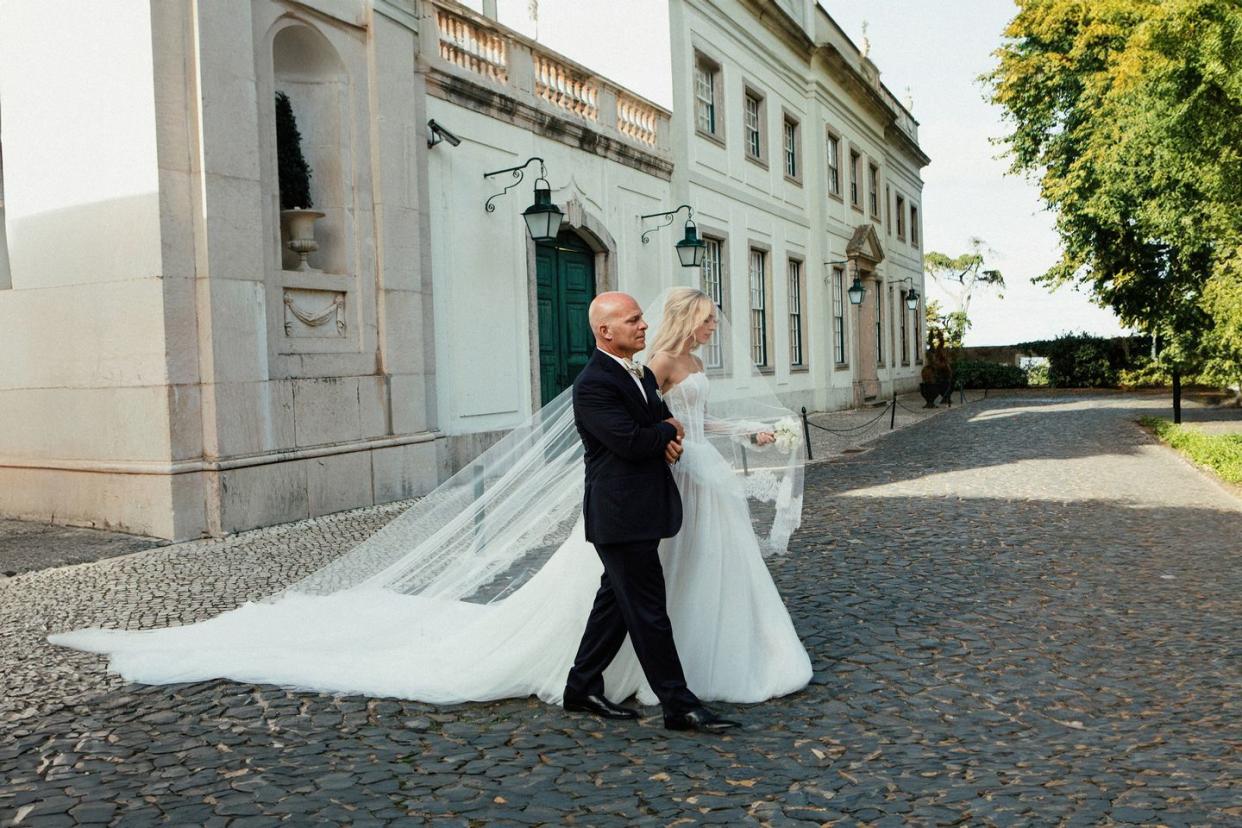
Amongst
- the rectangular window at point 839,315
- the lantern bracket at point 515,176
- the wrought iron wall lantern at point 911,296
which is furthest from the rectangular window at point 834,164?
the lantern bracket at point 515,176

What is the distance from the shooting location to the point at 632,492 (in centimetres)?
419

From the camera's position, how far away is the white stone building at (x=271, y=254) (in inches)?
346

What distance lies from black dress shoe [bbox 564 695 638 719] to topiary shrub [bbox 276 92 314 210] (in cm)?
757

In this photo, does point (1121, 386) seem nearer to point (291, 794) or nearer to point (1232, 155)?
point (1232, 155)

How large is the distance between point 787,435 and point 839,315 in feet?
79.4

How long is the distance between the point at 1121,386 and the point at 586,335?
30.0m

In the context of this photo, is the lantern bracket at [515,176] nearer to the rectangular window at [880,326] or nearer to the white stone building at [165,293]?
the white stone building at [165,293]

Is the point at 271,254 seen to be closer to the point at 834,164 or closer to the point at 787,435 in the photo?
the point at 787,435

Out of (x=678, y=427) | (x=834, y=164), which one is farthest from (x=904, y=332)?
(x=678, y=427)

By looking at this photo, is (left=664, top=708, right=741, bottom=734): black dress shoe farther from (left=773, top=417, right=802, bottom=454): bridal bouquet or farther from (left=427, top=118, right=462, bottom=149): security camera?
(left=427, top=118, right=462, bottom=149): security camera

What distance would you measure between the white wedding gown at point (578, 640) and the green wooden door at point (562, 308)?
364 inches

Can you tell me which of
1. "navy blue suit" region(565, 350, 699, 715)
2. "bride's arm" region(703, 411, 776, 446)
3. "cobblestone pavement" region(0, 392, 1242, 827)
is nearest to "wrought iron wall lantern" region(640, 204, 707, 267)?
"cobblestone pavement" region(0, 392, 1242, 827)

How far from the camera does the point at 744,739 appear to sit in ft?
13.2

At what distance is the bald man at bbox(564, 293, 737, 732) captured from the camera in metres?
4.13
